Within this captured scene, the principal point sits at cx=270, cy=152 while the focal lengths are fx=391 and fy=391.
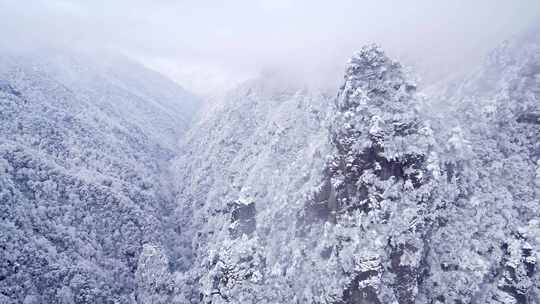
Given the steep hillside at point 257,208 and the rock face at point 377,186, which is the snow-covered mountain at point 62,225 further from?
the rock face at point 377,186

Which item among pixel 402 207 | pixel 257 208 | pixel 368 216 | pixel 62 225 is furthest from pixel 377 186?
pixel 62 225

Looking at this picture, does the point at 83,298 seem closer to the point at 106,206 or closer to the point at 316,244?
the point at 106,206

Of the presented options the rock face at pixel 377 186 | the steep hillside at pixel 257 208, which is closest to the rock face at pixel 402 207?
the rock face at pixel 377 186

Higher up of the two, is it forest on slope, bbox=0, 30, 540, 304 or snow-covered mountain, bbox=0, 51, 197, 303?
forest on slope, bbox=0, 30, 540, 304

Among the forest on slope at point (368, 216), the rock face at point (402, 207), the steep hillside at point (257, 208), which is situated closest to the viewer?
the rock face at point (402, 207)

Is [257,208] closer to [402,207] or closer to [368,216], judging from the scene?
[368,216]

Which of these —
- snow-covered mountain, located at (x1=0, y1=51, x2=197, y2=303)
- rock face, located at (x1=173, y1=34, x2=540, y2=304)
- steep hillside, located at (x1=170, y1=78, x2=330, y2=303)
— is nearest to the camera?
rock face, located at (x1=173, y1=34, x2=540, y2=304)

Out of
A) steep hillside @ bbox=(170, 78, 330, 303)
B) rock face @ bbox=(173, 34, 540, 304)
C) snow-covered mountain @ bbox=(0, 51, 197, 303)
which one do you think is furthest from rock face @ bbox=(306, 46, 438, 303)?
snow-covered mountain @ bbox=(0, 51, 197, 303)

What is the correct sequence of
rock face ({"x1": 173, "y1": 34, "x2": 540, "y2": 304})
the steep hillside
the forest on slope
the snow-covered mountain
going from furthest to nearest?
the snow-covered mountain
the steep hillside
the forest on slope
rock face ({"x1": 173, "y1": 34, "x2": 540, "y2": 304})

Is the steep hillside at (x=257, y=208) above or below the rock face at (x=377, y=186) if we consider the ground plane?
below

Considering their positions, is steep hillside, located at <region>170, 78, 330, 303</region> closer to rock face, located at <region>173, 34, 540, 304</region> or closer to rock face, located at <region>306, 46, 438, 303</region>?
rock face, located at <region>173, 34, 540, 304</region>

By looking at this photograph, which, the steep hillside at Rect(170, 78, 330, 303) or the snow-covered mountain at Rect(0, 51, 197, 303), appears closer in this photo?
the steep hillside at Rect(170, 78, 330, 303)
